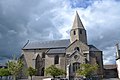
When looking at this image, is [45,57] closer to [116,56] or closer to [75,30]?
[75,30]

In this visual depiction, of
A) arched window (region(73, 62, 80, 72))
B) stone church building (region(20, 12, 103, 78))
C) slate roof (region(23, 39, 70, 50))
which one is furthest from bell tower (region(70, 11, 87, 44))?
arched window (region(73, 62, 80, 72))

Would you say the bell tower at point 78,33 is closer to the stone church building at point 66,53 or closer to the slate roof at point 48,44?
the stone church building at point 66,53

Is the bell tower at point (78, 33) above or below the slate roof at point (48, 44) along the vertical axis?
above

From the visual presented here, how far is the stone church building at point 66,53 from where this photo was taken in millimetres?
61719

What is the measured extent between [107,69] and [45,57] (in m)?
24.8

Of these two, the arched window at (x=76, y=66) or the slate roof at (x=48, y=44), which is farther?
the slate roof at (x=48, y=44)

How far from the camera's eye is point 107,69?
236ft

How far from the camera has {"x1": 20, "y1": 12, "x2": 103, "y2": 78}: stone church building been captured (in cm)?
6172

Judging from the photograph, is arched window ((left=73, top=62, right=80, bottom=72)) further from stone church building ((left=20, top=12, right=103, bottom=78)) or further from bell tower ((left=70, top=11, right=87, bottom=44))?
bell tower ((left=70, top=11, right=87, bottom=44))

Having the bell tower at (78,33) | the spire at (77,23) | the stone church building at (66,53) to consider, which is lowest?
the stone church building at (66,53)

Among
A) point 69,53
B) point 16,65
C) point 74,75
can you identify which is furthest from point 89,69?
point 16,65

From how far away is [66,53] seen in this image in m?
64.4

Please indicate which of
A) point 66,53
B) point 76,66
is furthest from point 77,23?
point 76,66

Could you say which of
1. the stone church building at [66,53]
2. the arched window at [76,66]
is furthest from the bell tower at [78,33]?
the arched window at [76,66]
